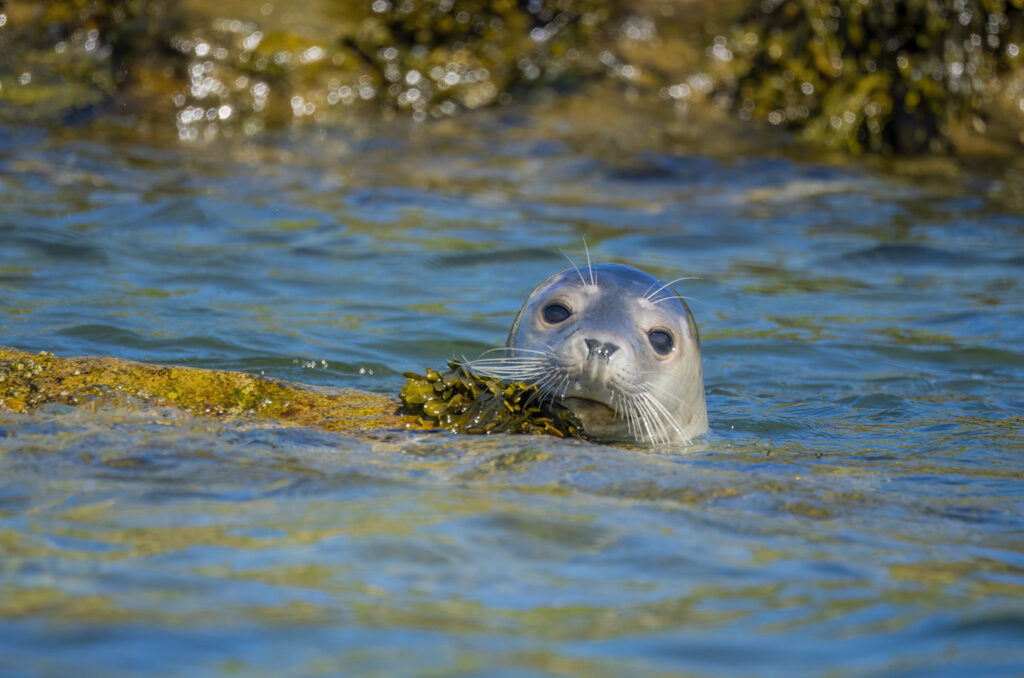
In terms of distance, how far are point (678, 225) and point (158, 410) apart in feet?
19.9

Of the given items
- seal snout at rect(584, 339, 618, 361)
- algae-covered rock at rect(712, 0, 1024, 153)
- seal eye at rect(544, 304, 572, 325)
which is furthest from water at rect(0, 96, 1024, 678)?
algae-covered rock at rect(712, 0, 1024, 153)

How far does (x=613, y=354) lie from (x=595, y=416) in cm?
31

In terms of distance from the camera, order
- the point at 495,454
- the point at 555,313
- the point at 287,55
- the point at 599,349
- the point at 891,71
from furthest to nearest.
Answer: the point at 287,55, the point at 891,71, the point at 555,313, the point at 599,349, the point at 495,454

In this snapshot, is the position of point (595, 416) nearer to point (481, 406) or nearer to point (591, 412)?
point (591, 412)

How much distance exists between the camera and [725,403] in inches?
240

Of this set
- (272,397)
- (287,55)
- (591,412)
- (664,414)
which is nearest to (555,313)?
(591,412)

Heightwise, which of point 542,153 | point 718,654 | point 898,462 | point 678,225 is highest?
point 542,153

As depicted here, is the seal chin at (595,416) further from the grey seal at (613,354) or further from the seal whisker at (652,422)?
the seal whisker at (652,422)

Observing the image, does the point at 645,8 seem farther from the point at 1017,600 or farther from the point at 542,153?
the point at 1017,600

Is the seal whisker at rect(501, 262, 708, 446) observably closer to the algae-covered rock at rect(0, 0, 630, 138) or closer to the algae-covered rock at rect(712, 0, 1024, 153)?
the algae-covered rock at rect(712, 0, 1024, 153)

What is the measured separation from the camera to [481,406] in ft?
14.3

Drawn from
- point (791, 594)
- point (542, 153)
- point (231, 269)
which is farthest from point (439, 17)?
point (791, 594)

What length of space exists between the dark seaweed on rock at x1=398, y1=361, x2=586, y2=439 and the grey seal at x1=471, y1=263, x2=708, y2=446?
0.05m

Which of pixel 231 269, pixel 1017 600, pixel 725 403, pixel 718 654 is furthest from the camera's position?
pixel 231 269
